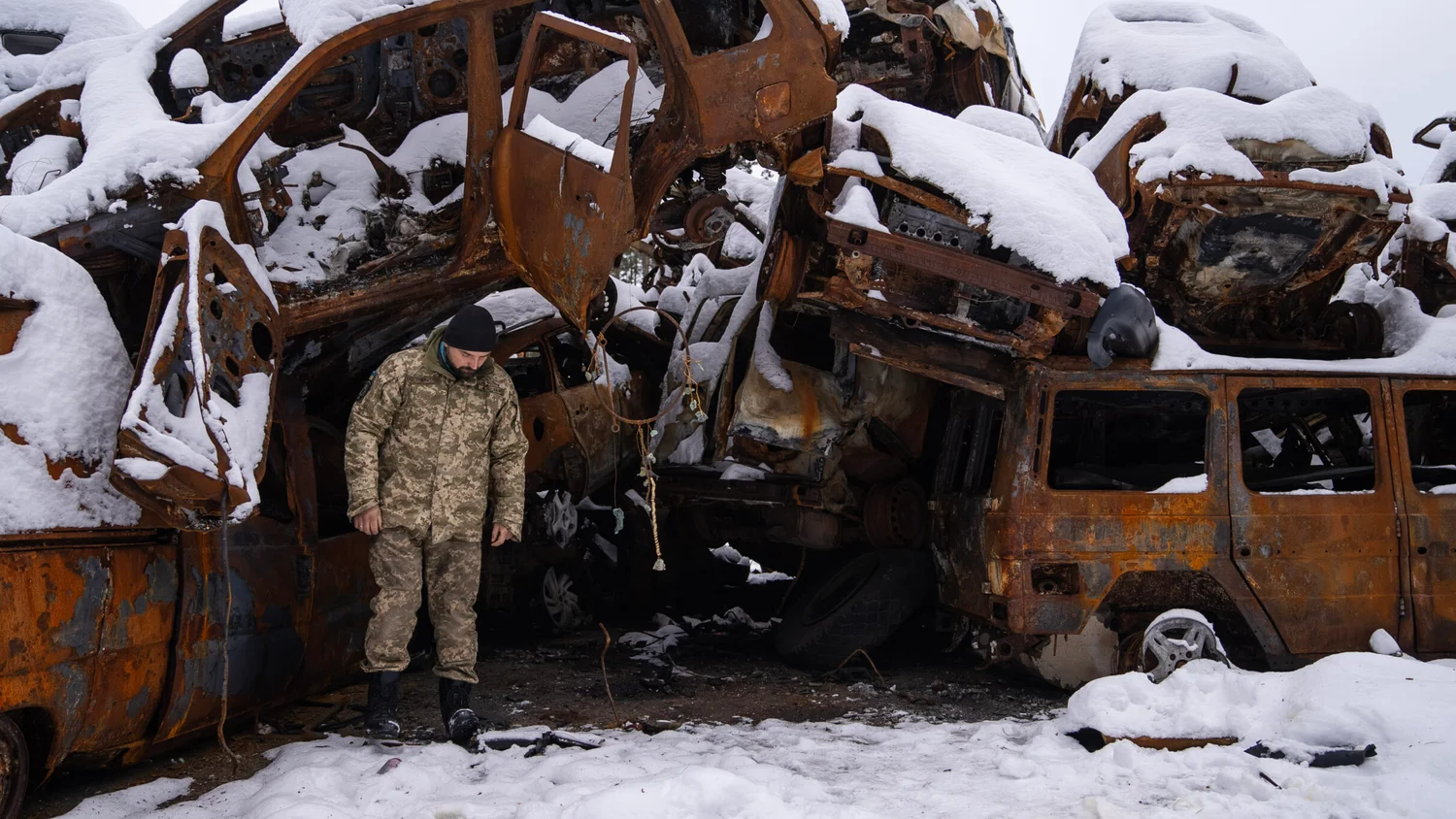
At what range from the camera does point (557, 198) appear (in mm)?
4145

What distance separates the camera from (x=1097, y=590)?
4570mm

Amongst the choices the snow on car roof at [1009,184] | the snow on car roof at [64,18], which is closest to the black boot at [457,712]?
the snow on car roof at [1009,184]

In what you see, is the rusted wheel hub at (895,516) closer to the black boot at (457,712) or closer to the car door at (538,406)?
the car door at (538,406)

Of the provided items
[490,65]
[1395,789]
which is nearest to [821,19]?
[490,65]

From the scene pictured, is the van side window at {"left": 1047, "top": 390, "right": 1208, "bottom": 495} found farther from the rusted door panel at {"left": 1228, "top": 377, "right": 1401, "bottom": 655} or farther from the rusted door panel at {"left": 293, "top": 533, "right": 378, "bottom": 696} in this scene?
the rusted door panel at {"left": 293, "top": 533, "right": 378, "bottom": 696}

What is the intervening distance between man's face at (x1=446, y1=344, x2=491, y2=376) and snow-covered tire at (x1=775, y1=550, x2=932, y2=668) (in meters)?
2.51

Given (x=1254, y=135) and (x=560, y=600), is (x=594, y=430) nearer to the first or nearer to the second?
(x=560, y=600)

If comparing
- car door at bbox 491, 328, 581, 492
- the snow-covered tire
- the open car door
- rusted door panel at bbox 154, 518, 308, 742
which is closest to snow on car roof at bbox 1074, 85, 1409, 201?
the snow-covered tire

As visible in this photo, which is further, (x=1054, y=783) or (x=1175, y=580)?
(x=1175, y=580)

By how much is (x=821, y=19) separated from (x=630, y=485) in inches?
141

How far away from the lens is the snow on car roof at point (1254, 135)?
15.0 feet

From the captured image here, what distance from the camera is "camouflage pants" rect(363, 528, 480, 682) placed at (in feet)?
13.0

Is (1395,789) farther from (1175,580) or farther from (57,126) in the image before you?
(57,126)

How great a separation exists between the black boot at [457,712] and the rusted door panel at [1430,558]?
4.28 metres
